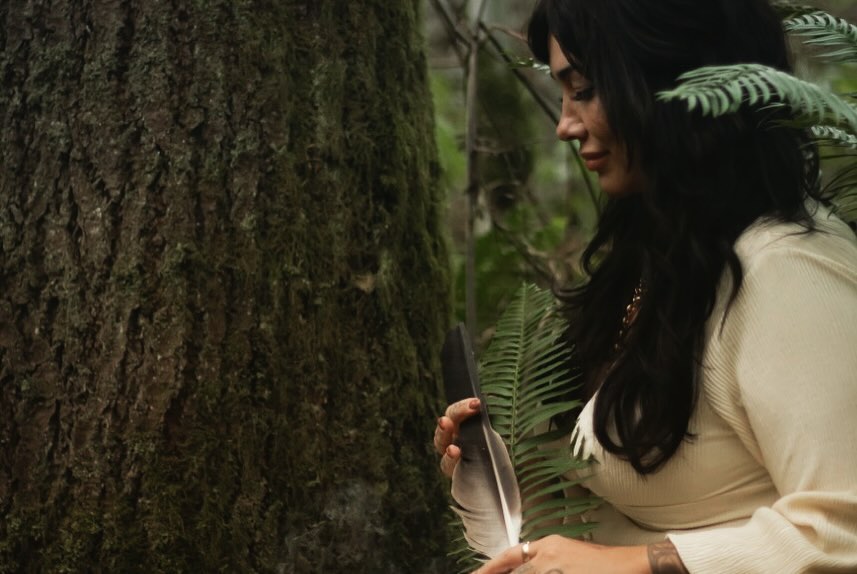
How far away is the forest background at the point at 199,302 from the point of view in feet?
7.55

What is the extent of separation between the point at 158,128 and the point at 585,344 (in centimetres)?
113

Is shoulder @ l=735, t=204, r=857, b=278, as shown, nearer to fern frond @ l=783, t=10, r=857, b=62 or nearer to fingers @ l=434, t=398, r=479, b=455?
fern frond @ l=783, t=10, r=857, b=62

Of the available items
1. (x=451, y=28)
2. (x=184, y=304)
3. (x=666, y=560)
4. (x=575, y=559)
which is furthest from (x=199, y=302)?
(x=451, y=28)

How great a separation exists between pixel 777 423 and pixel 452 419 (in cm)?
70

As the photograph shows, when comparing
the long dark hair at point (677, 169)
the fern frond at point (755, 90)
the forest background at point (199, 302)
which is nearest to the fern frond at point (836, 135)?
the long dark hair at point (677, 169)

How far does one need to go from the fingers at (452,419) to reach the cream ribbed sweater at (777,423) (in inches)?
15.0

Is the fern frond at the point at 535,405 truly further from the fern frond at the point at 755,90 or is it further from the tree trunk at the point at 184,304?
the fern frond at the point at 755,90

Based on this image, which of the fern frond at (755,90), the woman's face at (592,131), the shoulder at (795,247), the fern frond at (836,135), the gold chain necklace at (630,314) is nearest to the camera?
the fern frond at (755,90)

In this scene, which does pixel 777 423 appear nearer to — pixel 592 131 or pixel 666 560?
pixel 666 560

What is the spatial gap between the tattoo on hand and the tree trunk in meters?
0.87

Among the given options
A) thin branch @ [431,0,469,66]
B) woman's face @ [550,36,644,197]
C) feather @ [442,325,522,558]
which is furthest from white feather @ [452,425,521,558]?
thin branch @ [431,0,469,66]

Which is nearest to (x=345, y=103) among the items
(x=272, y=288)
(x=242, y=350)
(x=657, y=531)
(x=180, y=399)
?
(x=272, y=288)

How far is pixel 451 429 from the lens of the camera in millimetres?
2211

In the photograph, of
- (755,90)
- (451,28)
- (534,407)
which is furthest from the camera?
(451,28)
